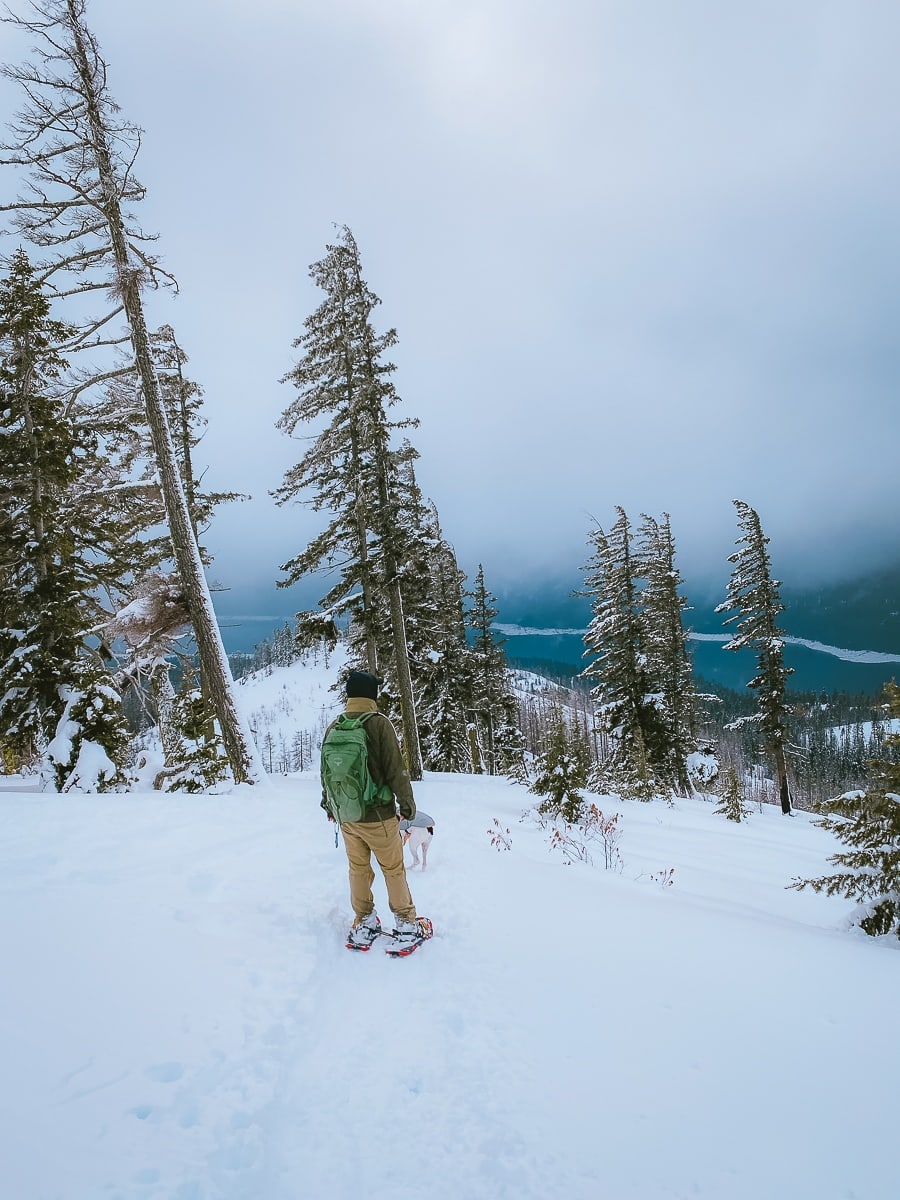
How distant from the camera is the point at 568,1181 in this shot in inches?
91.7

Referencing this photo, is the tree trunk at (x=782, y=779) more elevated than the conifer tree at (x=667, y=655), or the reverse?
the conifer tree at (x=667, y=655)

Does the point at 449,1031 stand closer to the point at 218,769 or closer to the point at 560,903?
the point at 560,903

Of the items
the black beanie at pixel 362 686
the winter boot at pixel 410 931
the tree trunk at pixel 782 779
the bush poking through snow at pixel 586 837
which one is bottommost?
the tree trunk at pixel 782 779

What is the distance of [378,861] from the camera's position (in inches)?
187

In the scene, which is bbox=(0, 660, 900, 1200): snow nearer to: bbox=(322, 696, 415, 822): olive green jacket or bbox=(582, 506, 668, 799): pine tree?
bbox=(322, 696, 415, 822): olive green jacket

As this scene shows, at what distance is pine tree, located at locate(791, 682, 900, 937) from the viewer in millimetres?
5363

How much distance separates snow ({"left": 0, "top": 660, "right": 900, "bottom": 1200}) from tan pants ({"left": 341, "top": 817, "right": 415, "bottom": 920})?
0.43m

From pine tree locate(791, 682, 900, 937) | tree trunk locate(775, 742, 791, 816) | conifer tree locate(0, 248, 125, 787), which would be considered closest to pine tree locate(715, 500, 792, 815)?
tree trunk locate(775, 742, 791, 816)

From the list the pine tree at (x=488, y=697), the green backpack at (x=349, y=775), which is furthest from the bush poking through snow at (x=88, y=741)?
the pine tree at (x=488, y=697)

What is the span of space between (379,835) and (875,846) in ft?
17.2

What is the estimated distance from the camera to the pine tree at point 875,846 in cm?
536

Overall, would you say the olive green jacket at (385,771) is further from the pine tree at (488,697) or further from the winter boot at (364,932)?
the pine tree at (488,697)

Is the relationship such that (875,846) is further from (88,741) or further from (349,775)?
(88,741)

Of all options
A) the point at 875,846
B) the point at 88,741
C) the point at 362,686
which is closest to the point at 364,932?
the point at 362,686
